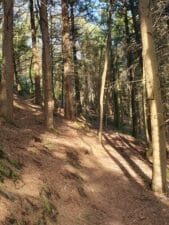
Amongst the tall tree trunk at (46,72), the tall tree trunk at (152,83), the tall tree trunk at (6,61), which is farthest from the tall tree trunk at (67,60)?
the tall tree trunk at (152,83)

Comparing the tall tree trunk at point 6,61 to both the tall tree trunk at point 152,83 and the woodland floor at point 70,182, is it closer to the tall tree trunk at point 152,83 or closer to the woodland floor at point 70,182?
the woodland floor at point 70,182

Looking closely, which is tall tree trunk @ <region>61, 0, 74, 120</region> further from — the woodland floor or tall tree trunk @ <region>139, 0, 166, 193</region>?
tall tree trunk @ <region>139, 0, 166, 193</region>

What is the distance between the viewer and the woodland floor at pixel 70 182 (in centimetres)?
953

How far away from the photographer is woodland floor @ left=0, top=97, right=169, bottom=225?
31.3 feet

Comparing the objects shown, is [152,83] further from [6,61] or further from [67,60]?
[67,60]

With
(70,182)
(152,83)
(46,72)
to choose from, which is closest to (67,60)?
(46,72)

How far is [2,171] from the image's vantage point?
9.98 m

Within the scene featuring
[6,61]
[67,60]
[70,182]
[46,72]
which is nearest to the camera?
[70,182]

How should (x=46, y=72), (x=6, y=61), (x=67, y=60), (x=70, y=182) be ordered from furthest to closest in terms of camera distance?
1. (x=67, y=60)
2. (x=46, y=72)
3. (x=6, y=61)
4. (x=70, y=182)

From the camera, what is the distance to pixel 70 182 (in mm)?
12438

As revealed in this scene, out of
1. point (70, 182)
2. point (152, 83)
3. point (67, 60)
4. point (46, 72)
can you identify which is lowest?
point (70, 182)

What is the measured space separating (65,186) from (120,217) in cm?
175

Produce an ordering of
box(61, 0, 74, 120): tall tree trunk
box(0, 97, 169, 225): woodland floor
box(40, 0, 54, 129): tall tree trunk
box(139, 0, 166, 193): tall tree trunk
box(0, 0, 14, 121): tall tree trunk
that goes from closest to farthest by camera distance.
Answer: box(0, 97, 169, 225): woodland floor
box(139, 0, 166, 193): tall tree trunk
box(0, 0, 14, 121): tall tree trunk
box(40, 0, 54, 129): tall tree trunk
box(61, 0, 74, 120): tall tree trunk

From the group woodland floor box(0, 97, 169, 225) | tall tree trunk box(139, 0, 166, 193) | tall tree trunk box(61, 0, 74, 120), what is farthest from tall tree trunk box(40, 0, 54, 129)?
tall tree trunk box(139, 0, 166, 193)
